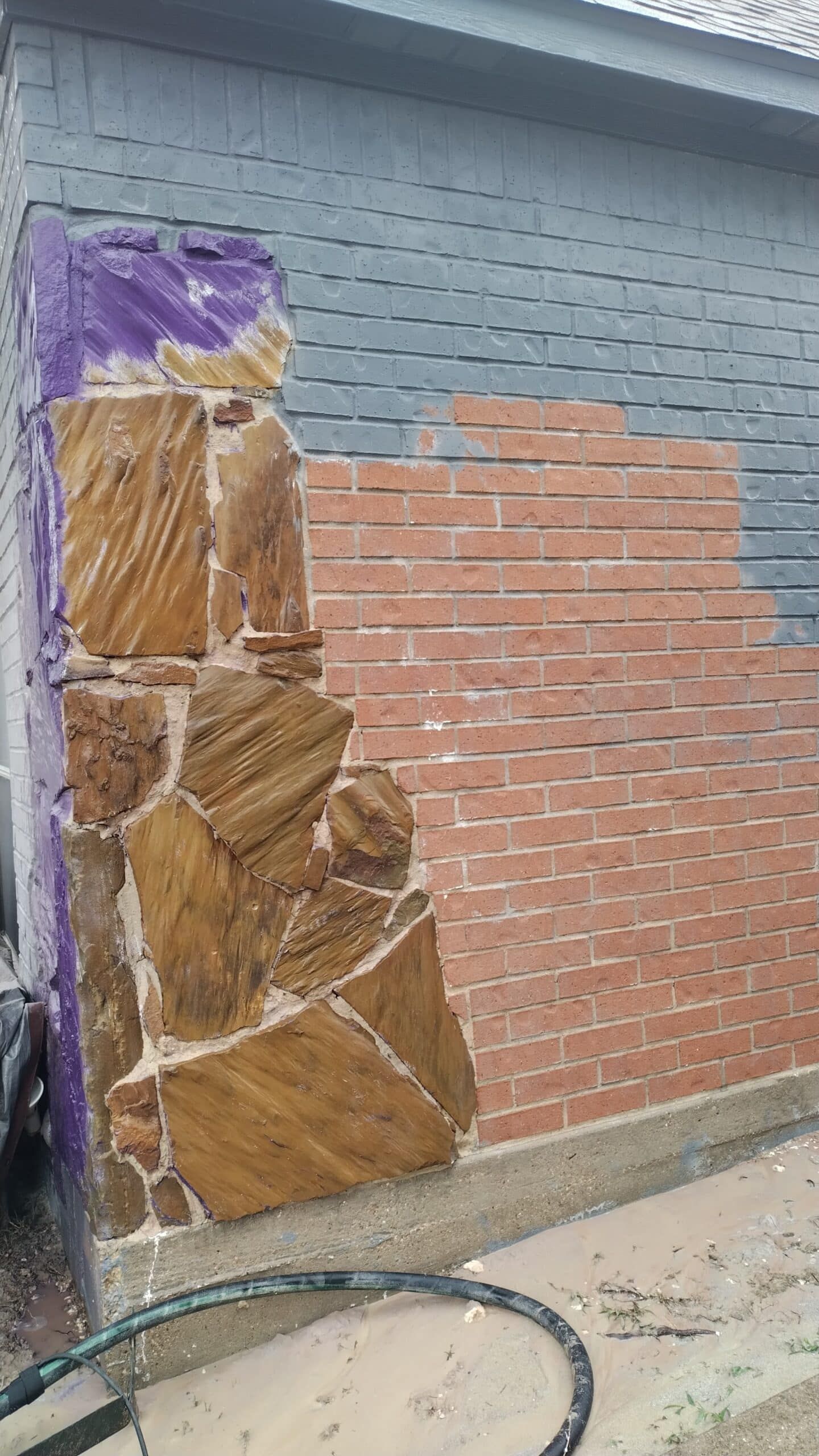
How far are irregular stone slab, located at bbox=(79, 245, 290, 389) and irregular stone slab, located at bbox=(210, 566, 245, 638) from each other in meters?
0.53

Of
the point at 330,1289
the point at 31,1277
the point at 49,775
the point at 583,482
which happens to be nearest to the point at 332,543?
the point at 583,482

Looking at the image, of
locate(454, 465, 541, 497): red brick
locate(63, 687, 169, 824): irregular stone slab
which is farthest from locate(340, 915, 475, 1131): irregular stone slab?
locate(454, 465, 541, 497): red brick

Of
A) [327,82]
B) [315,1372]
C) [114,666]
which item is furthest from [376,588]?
[315,1372]

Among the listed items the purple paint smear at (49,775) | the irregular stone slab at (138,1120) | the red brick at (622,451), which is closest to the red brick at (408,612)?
the red brick at (622,451)

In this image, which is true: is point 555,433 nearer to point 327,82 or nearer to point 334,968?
point 327,82

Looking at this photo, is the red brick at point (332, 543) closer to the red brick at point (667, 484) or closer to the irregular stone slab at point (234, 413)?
the irregular stone slab at point (234, 413)

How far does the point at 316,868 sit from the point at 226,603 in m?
0.78

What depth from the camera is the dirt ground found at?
9.27ft

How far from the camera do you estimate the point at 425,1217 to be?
116 inches

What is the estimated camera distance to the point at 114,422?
261 cm

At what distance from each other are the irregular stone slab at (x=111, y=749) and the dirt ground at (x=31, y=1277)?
58.8 inches

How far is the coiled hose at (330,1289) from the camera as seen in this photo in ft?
7.52

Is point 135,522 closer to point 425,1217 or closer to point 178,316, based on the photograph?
point 178,316

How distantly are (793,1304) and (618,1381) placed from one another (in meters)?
0.60
